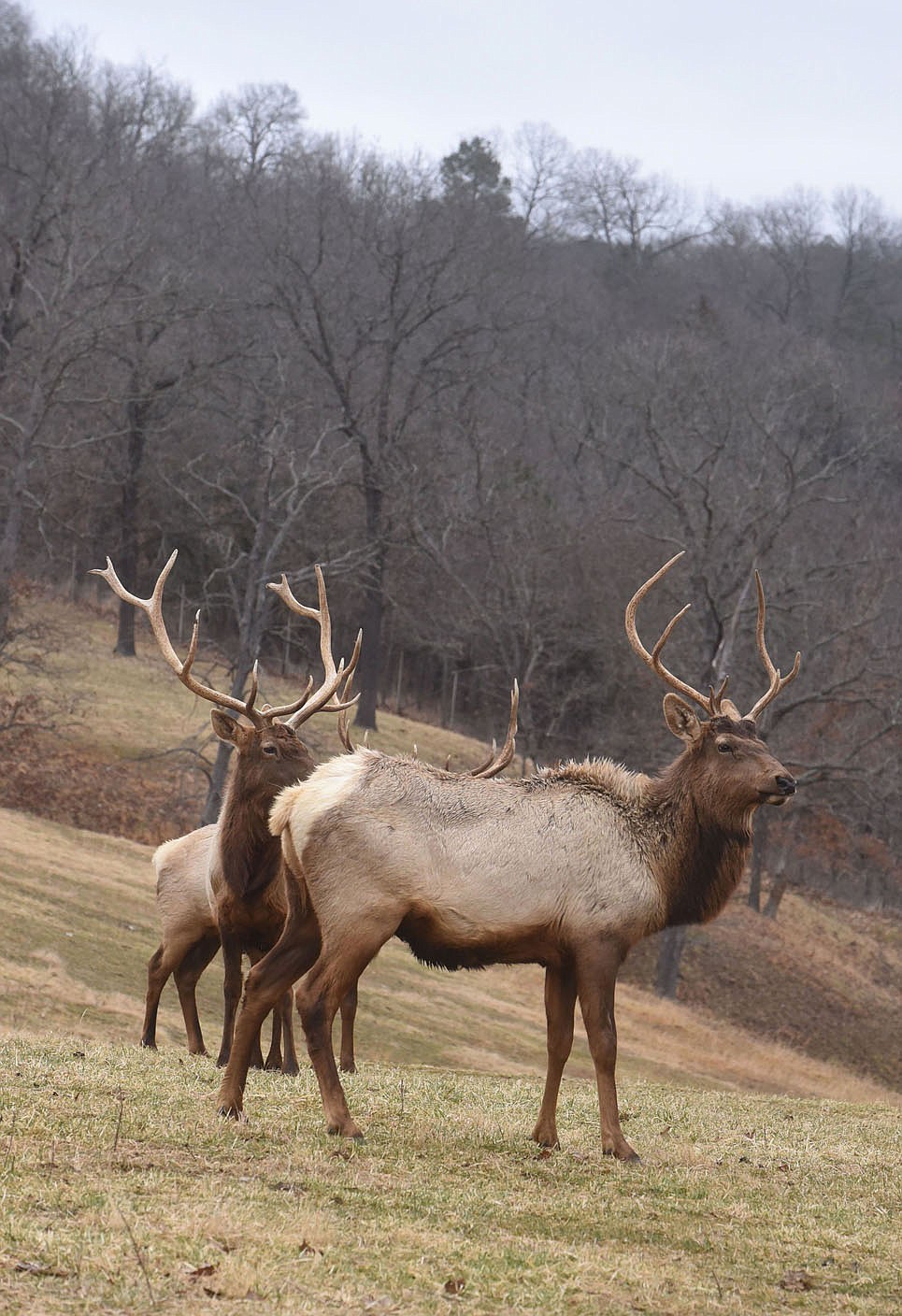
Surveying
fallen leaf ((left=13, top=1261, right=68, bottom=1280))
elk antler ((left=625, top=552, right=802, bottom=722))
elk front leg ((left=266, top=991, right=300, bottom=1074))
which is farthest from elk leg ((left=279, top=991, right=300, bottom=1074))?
fallen leaf ((left=13, top=1261, right=68, bottom=1280))

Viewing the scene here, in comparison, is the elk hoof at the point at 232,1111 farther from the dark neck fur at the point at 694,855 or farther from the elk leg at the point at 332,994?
the dark neck fur at the point at 694,855

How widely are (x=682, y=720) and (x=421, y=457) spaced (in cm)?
3666

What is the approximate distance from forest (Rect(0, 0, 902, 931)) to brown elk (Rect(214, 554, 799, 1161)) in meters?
19.6

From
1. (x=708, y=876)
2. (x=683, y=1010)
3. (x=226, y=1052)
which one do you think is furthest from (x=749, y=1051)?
(x=708, y=876)

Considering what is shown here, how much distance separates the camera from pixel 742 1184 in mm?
8055

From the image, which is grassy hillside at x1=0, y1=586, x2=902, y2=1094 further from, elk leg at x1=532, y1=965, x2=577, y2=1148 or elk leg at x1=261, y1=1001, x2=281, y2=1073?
elk leg at x1=532, y1=965, x2=577, y2=1148

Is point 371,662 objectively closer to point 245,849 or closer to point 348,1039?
point 348,1039

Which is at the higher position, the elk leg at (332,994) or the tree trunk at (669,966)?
the elk leg at (332,994)

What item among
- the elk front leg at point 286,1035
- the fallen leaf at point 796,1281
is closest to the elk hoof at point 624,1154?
the fallen leaf at point 796,1281

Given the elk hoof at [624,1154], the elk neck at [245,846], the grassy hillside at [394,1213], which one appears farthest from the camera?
the elk neck at [245,846]

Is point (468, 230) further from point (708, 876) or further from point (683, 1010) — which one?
point (708, 876)

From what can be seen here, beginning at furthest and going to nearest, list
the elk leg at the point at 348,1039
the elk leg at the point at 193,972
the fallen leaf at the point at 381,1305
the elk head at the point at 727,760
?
the elk leg at the point at 193,972, the elk leg at the point at 348,1039, the elk head at the point at 727,760, the fallen leaf at the point at 381,1305

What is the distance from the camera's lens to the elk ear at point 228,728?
10242mm

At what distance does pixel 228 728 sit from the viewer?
10.4m
